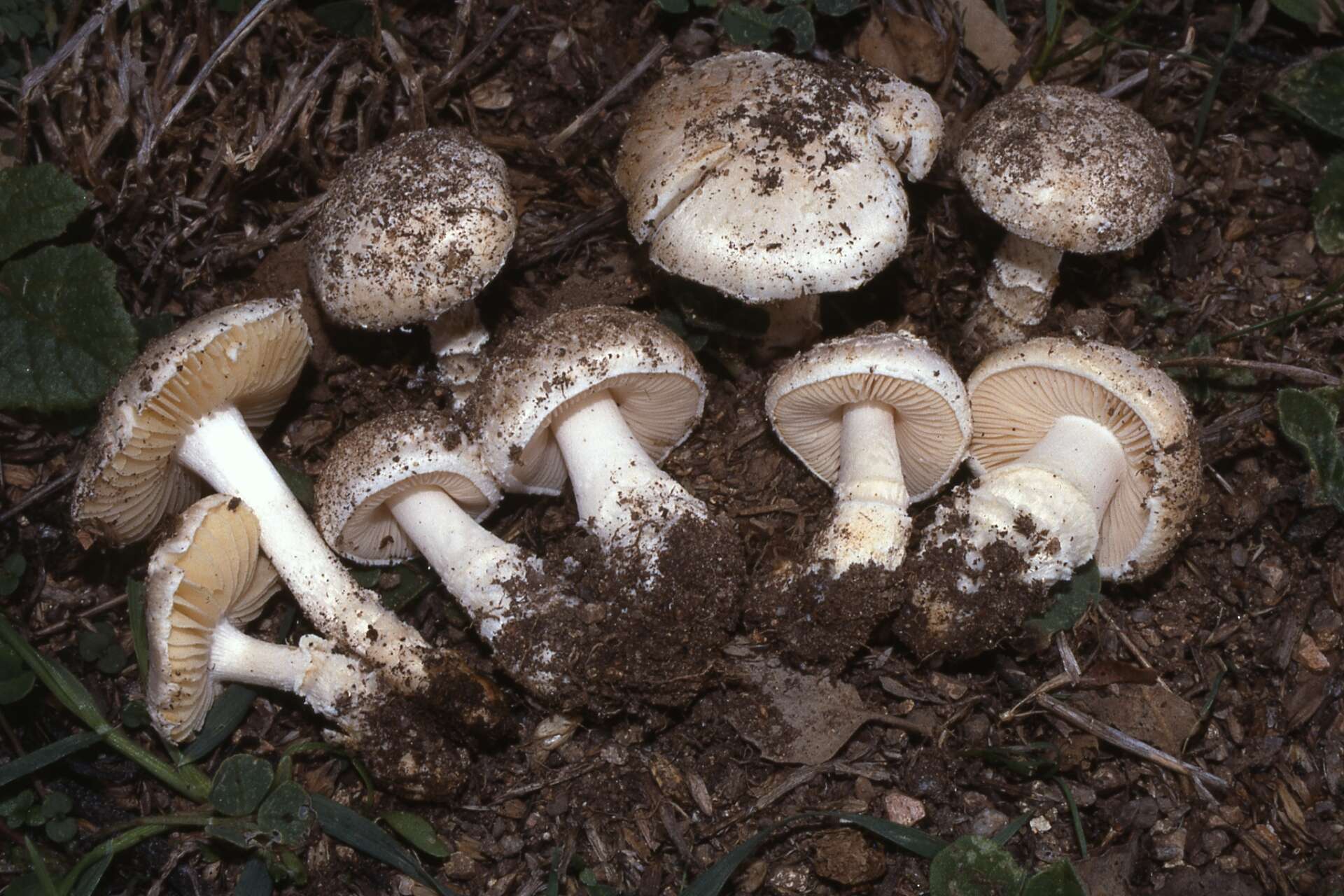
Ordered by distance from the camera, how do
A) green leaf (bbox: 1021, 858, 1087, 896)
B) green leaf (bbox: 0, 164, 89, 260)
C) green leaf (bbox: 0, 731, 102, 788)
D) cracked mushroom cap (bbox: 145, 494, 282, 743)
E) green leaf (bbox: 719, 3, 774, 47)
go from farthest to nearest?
green leaf (bbox: 719, 3, 774, 47)
green leaf (bbox: 0, 164, 89, 260)
green leaf (bbox: 0, 731, 102, 788)
cracked mushroom cap (bbox: 145, 494, 282, 743)
green leaf (bbox: 1021, 858, 1087, 896)

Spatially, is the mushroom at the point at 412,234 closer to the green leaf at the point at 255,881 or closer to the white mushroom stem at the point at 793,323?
the white mushroom stem at the point at 793,323

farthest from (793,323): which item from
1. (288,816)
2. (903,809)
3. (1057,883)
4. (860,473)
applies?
(288,816)

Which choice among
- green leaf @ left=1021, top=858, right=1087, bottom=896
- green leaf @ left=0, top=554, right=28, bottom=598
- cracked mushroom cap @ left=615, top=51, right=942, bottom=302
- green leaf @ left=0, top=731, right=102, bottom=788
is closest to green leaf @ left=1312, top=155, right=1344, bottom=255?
cracked mushroom cap @ left=615, top=51, right=942, bottom=302

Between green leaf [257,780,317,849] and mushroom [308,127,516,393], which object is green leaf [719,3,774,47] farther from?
green leaf [257,780,317,849]

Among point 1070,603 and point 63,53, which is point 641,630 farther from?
point 63,53

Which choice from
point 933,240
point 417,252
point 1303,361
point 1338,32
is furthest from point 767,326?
point 1338,32

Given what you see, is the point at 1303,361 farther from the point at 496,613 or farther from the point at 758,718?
the point at 496,613

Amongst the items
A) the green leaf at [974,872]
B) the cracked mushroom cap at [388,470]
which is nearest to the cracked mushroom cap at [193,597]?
the cracked mushroom cap at [388,470]
